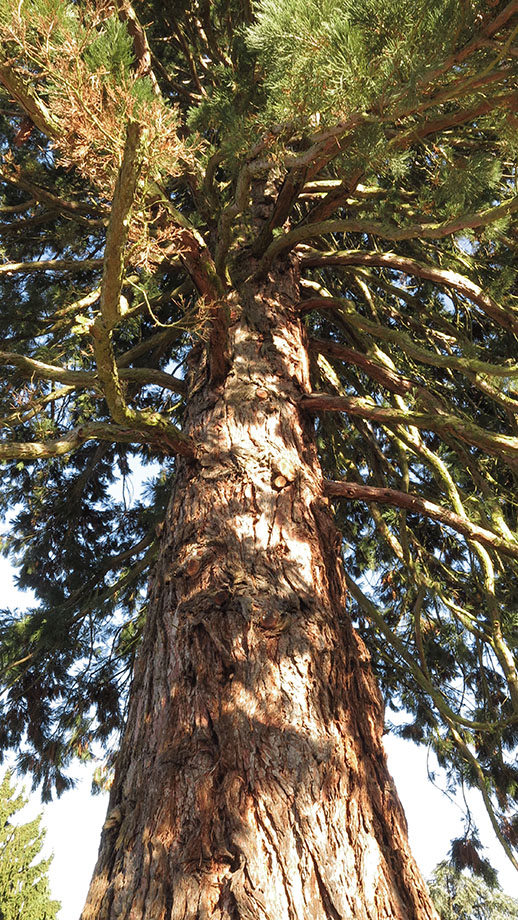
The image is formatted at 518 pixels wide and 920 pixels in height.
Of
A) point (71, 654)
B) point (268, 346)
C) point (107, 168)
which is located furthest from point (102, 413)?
point (107, 168)

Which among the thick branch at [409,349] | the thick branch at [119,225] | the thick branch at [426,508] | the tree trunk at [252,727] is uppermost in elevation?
the thick branch at [409,349]

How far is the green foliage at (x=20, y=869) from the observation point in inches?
247

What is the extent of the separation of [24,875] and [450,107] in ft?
23.6

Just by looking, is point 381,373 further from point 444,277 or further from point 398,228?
point 398,228

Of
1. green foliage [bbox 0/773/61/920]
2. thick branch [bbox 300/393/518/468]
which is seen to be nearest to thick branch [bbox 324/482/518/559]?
thick branch [bbox 300/393/518/468]

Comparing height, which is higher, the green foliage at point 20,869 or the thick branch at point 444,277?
the thick branch at point 444,277

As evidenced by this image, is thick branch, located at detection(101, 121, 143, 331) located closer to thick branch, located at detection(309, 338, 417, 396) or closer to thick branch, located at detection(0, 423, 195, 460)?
thick branch, located at detection(0, 423, 195, 460)

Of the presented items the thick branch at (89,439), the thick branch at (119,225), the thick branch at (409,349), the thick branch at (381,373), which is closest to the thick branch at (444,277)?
the thick branch at (409,349)

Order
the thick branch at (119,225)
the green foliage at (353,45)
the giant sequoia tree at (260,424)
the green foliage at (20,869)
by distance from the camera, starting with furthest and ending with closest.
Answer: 1. the green foliage at (20,869)
2. the green foliage at (353,45)
3. the giant sequoia tree at (260,424)
4. the thick branch at (119,225)

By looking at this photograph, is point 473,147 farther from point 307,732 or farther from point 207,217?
point 307,732

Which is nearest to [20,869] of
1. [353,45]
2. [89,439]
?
[89,439]

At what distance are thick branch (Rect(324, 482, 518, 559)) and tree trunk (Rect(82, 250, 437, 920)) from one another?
13 cm

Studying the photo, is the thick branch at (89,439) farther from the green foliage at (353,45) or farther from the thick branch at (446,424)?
the green foliage at (353,45)

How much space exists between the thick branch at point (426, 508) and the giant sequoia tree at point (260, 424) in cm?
1
